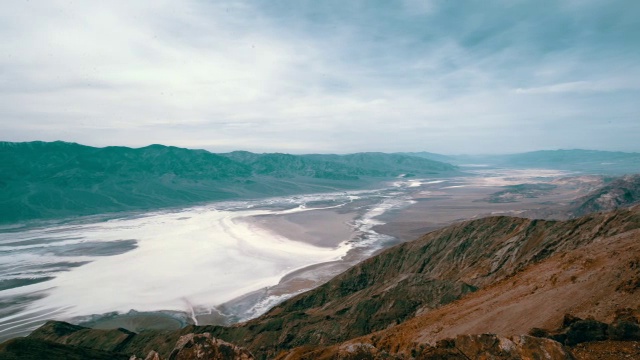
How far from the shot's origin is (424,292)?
32.0m

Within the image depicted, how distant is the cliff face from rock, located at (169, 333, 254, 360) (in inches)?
132

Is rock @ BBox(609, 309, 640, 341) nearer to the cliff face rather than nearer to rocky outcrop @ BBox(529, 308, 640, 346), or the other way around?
rocky outcrop @ BBox(529, 308, 640, 346)

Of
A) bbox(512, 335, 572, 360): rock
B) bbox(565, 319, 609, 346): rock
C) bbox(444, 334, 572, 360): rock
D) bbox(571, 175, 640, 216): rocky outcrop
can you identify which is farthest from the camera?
bbox(571, 175, 640, 216): rocky outcrop

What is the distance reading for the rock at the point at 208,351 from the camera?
1376cm

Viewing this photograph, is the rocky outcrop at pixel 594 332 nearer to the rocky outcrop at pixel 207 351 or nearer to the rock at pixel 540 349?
the rock at pixel 540 349

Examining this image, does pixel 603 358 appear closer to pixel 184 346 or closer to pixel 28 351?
pixel 184 346

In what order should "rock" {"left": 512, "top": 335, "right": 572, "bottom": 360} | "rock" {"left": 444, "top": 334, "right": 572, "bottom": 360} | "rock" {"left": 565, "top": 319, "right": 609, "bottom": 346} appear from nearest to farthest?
"rock" {"left": 512, "top": 335, "right": 572, "bottom": 360} → "rock" {"left": 444, "top": 334, "right": 572, "bottom": 360} → "rock" {"left": 565, "top": 319, "right": 609, "bottom": 346}

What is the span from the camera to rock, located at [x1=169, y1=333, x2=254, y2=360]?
13758mm

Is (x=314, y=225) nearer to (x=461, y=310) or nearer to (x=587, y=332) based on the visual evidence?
(x=461, y=310)

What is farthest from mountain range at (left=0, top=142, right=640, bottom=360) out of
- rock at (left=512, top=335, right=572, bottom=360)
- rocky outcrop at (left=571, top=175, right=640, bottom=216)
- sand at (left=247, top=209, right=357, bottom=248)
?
rocky outcrop at (left=571, top=175, right=640, bottom=216)

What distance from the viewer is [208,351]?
46.0 feet

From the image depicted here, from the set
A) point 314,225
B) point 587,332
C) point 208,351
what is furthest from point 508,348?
point 314,225

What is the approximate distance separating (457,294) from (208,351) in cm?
2253

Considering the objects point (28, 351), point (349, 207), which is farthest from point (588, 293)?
point (349, 207)
